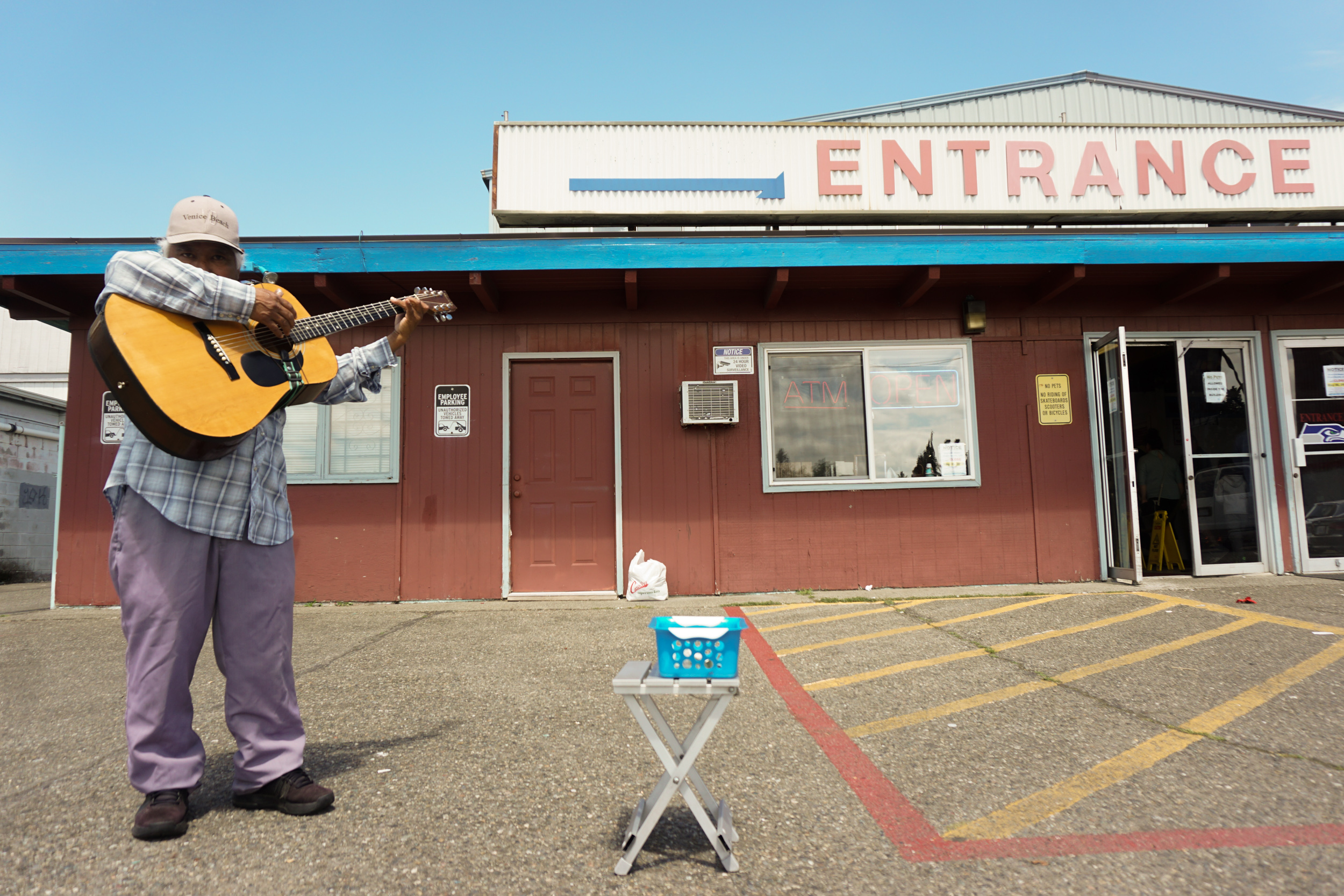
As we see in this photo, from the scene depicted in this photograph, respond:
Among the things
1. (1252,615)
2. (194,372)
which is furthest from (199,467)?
(1252,615)

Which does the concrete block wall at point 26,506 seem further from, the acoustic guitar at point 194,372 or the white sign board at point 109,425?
the acoustic guitar at point 194,372

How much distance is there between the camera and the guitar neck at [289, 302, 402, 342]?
2.52 meters

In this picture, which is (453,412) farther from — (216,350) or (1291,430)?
(1291,430)

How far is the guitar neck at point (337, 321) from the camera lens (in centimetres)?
252

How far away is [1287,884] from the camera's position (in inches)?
72.8

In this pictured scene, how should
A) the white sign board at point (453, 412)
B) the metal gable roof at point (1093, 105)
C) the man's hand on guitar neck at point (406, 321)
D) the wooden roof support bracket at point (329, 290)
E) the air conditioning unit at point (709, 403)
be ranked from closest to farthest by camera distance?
the man's hand on guitar neck at point (406, 321), the wooden roof support bracket at point (329, 290), the air conditioning unit at point (709, 403), the white sign board at point (453, 412), the metal gable roof at point (1093, 105)

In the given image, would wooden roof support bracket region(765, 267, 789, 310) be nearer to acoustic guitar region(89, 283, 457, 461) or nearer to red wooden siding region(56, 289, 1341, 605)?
red wooden siding region(56, 289, 1341, 605)

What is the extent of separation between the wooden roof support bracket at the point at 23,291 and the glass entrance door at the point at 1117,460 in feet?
31.5

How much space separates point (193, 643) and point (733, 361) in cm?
527

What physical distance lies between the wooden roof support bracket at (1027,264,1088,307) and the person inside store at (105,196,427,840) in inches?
252

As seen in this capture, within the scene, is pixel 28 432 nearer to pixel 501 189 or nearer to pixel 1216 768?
pixel 501 189

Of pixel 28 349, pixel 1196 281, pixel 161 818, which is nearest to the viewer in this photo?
pixel 161 818

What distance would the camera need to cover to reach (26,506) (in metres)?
10.7

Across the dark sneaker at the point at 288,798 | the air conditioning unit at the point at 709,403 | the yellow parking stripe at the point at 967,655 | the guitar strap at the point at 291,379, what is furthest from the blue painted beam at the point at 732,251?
the dark sneaker at the point at 288,798
